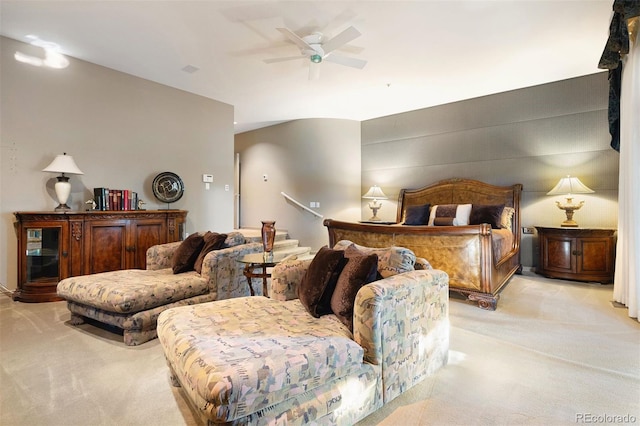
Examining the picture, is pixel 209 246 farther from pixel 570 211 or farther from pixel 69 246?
pixel 570 211

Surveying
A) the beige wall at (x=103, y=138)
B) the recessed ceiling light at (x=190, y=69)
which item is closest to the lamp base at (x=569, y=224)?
the beige wall at (x=103, y=138)

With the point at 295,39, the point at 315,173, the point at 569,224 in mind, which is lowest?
the point at 569,224

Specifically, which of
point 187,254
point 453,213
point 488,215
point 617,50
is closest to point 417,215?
point 453,213

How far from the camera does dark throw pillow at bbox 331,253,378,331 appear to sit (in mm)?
1788

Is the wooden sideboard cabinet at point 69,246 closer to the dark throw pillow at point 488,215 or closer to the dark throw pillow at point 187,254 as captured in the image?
the dark throw pillow at point 187,254

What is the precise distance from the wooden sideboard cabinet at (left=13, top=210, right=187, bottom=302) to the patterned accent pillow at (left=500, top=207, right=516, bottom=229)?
200 inches

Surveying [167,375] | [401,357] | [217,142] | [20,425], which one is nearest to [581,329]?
[401,357]

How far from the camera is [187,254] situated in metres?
3.14

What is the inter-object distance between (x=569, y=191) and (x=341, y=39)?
378cm

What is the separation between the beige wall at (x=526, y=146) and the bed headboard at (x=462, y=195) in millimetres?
181

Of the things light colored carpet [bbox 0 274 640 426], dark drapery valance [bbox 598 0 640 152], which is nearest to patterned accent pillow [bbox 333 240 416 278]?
light colored carpet [bbox 0 274 640 426]

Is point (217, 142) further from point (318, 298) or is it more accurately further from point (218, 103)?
point (318, 298)

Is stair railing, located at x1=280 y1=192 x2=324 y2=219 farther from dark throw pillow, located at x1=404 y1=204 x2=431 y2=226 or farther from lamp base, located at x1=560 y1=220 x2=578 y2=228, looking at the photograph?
lamp base, located at x1=560 y1=220 x2=578 y2=228

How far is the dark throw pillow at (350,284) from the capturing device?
1788 mm
